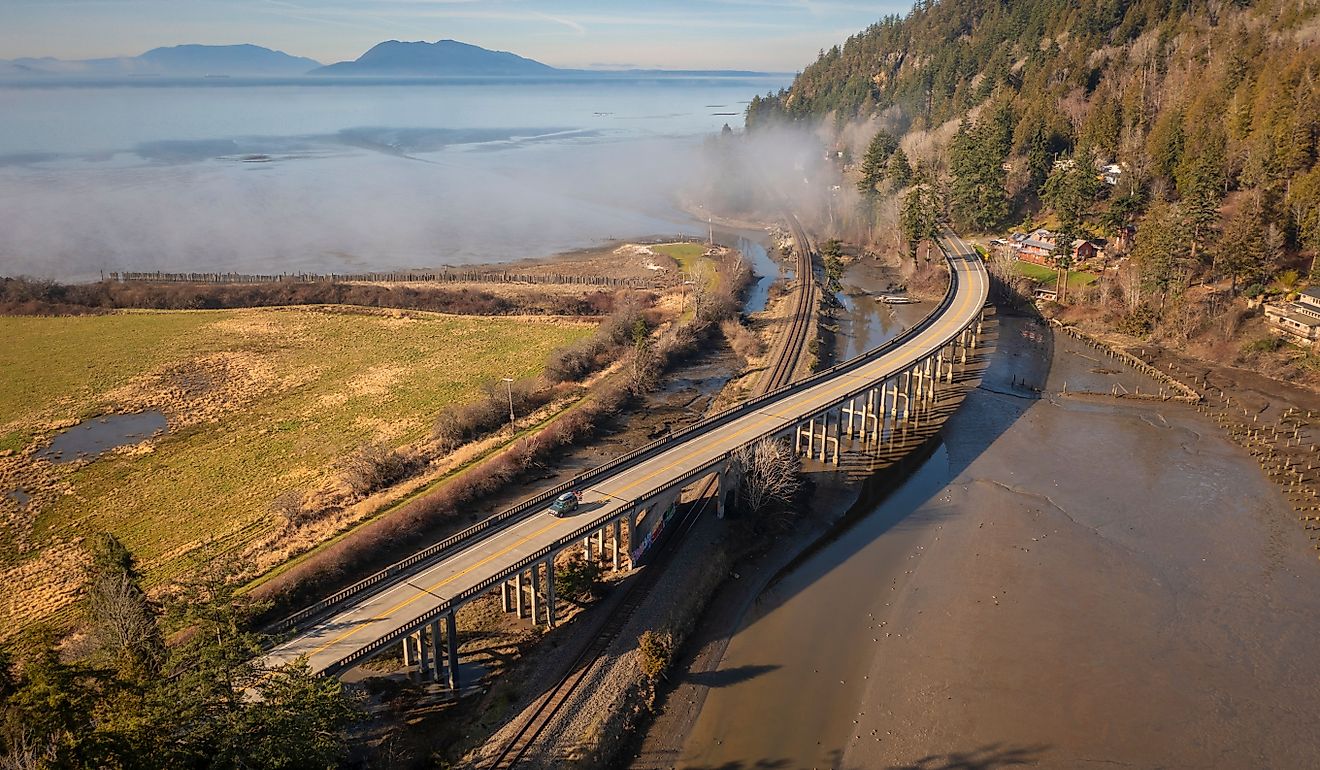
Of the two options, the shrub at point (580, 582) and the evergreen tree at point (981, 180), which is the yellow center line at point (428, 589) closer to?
the shrub at point (580, 582)

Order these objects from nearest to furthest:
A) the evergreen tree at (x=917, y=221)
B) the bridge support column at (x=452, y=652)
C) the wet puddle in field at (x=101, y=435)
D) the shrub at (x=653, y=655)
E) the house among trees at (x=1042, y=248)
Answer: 1. the bridge support column at (x=452, y=652)
2. the shrub at (x=653, y=655)
3. the wet puddle in field at (x=101, y=435)
4. the house among trees at (x=1042, y=248)
5. the evergreen tree at (x=917, y=221)

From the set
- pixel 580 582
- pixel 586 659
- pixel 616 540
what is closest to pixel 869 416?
pixel 616 540

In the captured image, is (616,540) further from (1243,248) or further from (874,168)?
(874,168)

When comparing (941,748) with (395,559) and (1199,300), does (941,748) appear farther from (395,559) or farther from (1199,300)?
(1199,300)

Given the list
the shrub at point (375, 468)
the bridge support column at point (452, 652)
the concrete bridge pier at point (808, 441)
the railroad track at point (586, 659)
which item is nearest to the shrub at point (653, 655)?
the railroad track at point (586, 659)

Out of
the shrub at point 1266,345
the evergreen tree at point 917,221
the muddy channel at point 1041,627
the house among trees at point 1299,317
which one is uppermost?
the evergreen tree at point 917,221

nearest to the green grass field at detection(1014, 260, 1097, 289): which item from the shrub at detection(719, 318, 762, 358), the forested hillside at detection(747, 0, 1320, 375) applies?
the forested hillside at detection(747, 0, 1320, 375)

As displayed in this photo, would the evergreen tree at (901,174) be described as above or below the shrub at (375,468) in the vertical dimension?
above
